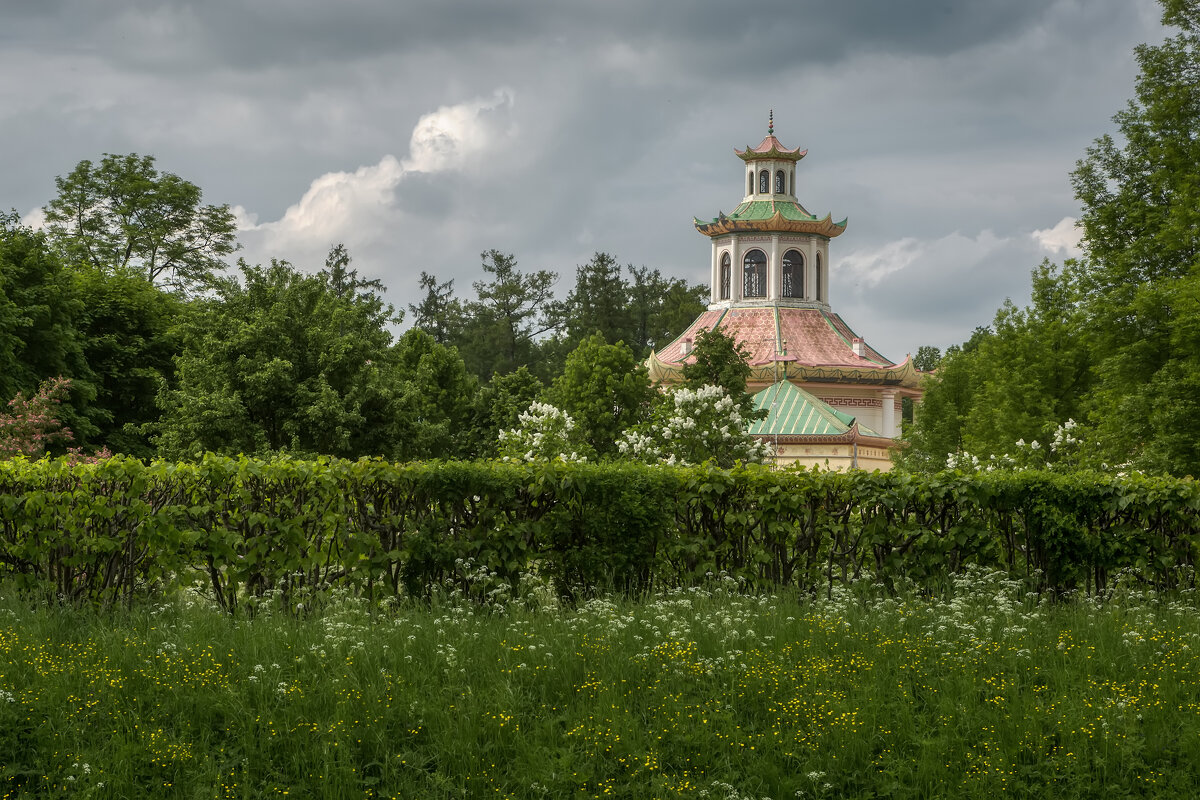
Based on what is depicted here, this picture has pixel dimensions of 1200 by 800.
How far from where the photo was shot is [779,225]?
6812 centimetres

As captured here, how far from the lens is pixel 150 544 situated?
10.1 m

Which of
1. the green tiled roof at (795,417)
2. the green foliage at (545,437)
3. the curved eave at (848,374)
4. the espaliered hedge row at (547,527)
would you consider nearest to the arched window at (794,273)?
the curved eave at (848,374)

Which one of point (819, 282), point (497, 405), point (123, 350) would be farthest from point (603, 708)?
point (819, 282)

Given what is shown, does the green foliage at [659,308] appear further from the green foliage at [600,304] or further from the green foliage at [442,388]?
the green foliage at [442,388]

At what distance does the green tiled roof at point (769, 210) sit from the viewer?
6881 centimetres

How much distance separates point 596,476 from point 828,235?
6047 cm

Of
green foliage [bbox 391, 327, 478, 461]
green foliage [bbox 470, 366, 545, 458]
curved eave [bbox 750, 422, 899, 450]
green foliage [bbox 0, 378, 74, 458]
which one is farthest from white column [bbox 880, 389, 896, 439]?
green foliage [bbox 0, 378, 74, 458]

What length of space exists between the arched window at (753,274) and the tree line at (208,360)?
1197cm

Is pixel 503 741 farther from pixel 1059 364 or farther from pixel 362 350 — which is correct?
pixel 1059 364

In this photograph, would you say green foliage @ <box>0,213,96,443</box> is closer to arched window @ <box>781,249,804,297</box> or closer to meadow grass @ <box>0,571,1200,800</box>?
meadow grass @ <box>0,571,1200,800</box>

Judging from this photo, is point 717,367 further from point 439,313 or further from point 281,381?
point 439,313

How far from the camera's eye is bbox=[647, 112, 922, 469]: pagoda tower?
6222 cm

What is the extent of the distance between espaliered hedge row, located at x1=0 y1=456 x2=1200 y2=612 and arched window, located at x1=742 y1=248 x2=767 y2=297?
58.1m

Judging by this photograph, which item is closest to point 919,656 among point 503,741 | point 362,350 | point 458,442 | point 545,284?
point 503,741
